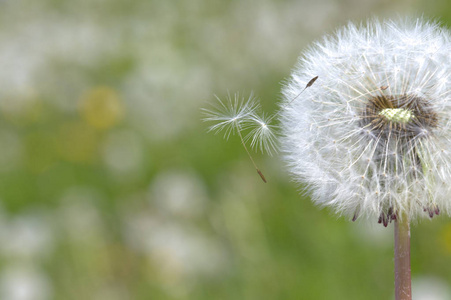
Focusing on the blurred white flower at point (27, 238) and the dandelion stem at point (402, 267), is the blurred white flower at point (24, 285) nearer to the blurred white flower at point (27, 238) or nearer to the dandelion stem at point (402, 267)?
the blurred white flower at point (27, 238)

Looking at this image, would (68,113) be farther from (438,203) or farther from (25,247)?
(438,203)

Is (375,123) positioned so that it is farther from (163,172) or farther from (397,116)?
(163,172)

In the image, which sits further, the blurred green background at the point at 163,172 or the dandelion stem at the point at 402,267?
the blurred green background at the point at 163,172

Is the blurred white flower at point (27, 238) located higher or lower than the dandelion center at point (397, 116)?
higher


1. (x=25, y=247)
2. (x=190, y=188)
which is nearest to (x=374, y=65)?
(x=190, y=188)

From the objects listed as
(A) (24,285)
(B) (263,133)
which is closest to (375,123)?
(B) (263,133)

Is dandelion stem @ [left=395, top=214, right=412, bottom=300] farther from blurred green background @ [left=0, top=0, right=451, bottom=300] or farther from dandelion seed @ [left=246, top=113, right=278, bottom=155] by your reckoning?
blurred green background @ [left=0, top=0, right=451, bottom=300]

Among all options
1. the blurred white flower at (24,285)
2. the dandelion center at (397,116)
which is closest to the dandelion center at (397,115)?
the dandelion center at (397,116)
